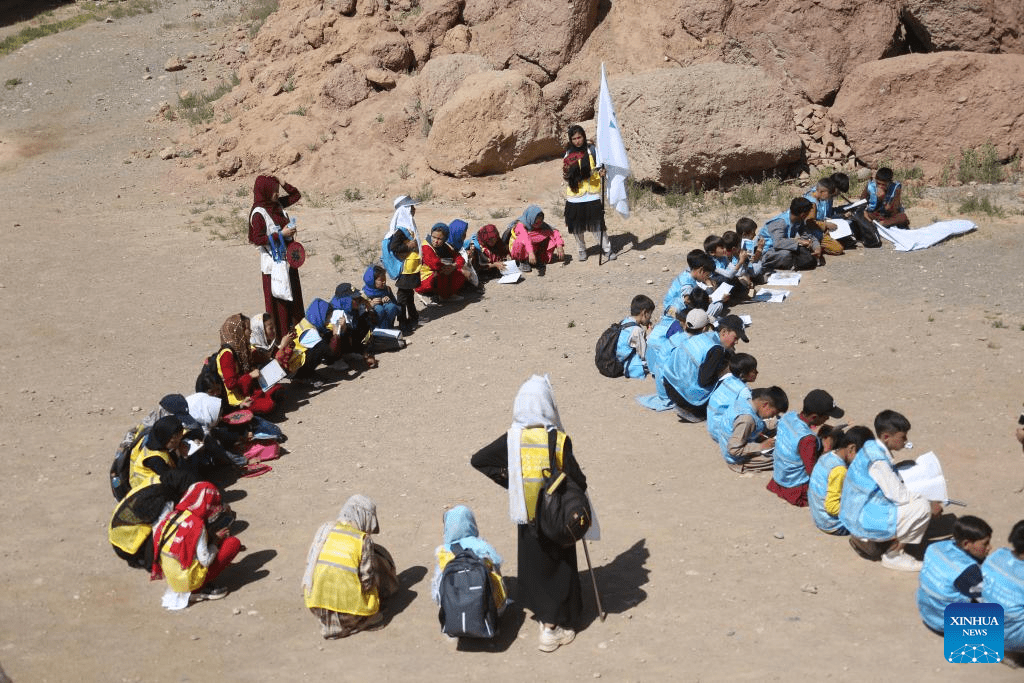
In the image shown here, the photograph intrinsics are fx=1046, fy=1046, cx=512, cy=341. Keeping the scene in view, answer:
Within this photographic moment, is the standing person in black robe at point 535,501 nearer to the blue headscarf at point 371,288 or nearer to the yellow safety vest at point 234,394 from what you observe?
the yellow safety vest at point 234,394

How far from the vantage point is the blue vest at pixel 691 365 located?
7887 mm

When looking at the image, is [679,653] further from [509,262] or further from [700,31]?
[700,31]

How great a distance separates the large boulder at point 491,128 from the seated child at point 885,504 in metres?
10.3

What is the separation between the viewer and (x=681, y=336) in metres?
8.14

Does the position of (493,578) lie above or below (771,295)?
above

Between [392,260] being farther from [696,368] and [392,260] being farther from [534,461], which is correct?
[534,461]

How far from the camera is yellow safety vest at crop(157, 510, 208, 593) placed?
6.25 metres

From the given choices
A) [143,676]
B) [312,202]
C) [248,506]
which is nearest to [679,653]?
[143,676]

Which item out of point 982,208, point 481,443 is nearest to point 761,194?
point 982,208

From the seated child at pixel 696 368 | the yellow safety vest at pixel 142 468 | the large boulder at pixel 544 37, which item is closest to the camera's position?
the yellow safety vest at pixel 142 468

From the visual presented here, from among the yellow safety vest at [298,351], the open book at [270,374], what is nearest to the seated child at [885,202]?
the yellow safety vest at [298,351]

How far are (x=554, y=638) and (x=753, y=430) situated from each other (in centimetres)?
235

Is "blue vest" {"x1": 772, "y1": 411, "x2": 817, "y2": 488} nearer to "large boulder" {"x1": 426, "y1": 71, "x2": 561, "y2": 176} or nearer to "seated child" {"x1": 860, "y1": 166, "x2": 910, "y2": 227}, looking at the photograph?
"seated child" {"x1": 860, "y1": 166, "x2": 910, "y2": 227}

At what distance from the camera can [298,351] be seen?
30.4 feet
